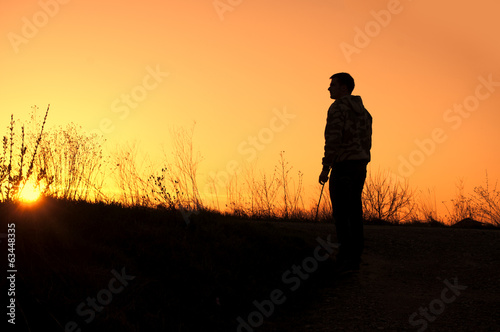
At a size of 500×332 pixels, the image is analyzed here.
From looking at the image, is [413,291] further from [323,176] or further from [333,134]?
[333,134]

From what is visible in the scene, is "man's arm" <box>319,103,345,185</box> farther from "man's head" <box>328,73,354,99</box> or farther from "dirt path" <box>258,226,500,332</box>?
"dirt path" <box>258,226,500,332</box>

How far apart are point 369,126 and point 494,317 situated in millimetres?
2699

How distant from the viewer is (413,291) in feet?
19.2

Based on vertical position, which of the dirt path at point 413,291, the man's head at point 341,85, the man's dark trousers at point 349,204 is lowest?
the dirt path at point 413,291

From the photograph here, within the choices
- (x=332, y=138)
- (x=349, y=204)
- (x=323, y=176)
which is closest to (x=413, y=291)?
(x=349, y=204)

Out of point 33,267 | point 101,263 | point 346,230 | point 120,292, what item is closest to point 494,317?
point 346,230

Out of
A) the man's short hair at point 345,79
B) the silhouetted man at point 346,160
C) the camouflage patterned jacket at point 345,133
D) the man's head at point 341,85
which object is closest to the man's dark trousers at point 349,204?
the silhouetted man at point 346,160

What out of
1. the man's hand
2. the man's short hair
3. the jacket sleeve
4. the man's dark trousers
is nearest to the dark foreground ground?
the man's dark trousers

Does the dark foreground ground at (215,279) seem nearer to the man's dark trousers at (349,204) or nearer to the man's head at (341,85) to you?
the man's dark trousers at (349,204)

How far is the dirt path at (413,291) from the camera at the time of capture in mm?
4941

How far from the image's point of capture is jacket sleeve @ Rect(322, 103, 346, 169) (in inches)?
246

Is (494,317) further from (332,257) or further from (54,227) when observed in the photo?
(54,227)

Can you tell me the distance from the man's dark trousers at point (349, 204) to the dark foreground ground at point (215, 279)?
32 cm

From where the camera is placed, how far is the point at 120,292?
187 inches
